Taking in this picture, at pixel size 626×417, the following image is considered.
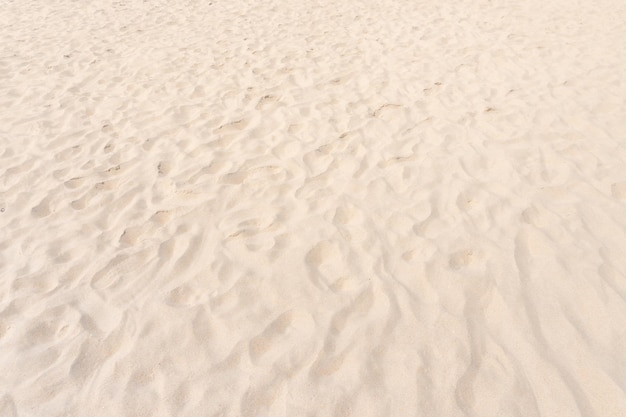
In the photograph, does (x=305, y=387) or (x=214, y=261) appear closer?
(x=305, y=387)

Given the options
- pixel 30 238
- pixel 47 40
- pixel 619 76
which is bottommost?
pixel 619 76

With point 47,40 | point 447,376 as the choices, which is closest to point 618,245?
point 447,376

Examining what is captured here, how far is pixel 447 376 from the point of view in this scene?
215 cm

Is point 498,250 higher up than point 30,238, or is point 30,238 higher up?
point 30,238

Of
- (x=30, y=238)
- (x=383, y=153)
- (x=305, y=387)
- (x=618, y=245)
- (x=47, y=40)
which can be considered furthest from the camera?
(x=47, y=40)

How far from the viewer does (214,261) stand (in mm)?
2838

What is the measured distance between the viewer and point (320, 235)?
2.95 m

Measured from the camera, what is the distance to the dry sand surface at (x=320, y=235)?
2172mm

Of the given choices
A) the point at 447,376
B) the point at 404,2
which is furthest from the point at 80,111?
the point at 404,2

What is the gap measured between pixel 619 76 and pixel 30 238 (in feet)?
17.9

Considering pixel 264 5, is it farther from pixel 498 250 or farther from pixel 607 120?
pixel 498 250

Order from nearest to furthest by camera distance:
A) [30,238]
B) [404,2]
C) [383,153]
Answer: [30,238], [383,153], [404,2]

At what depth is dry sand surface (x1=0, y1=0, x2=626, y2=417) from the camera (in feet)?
7.13

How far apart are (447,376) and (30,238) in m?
2.78
